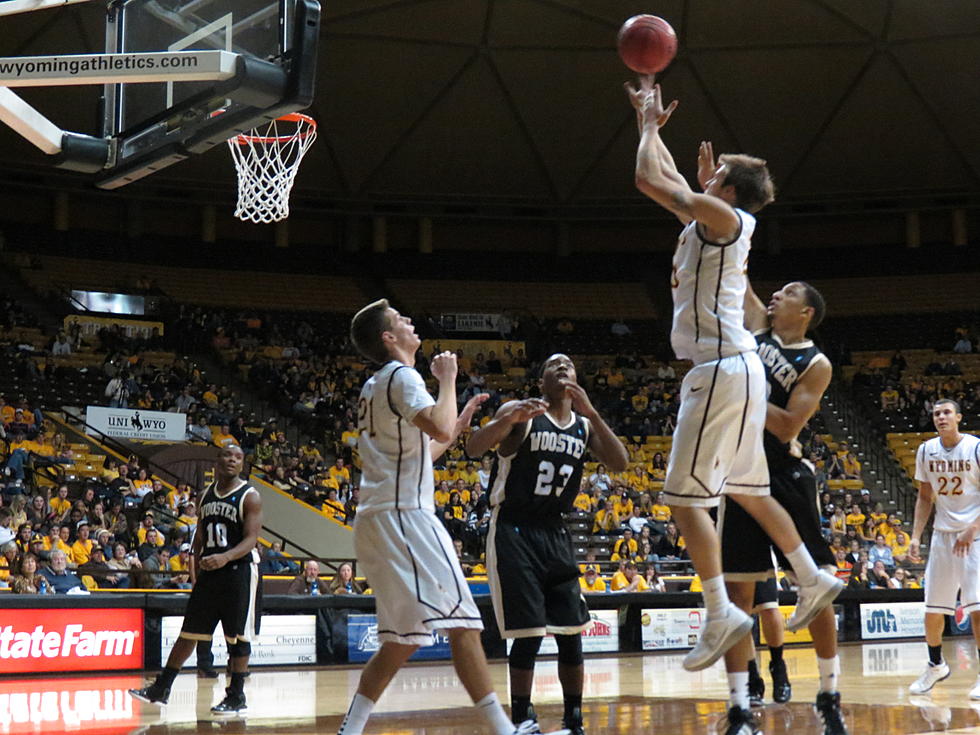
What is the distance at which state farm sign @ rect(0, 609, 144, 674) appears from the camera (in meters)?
13.3

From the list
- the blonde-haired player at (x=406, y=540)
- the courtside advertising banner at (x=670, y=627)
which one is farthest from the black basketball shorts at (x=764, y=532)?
the courtside advertising banner at (x=670, y=627)

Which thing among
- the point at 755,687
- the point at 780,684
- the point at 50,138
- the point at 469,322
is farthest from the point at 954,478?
→ the point at 469,322

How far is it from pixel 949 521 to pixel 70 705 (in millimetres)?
7340

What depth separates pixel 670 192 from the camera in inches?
224

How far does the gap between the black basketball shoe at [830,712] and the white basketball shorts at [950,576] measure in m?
4.19

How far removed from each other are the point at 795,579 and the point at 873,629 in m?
14.0

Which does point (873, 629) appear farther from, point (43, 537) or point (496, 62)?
point (496, 62)

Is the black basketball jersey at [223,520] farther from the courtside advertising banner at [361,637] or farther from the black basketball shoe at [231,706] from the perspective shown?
the courtside advertising banner at [361,637]

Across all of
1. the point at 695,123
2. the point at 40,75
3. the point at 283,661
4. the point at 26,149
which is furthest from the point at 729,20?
the point at 40,75

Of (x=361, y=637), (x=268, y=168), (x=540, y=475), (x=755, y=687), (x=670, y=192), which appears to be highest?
(x=268, y=168)

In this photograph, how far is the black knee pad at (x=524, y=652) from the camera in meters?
7.10


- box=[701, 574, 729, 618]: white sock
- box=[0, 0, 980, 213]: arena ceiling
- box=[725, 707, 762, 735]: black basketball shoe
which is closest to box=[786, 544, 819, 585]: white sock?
box=[701, 574, 729, 618]: white sock

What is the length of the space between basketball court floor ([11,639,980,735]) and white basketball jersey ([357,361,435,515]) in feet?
6.30

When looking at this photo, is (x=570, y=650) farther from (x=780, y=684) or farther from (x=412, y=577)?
(x=780, y=684)
